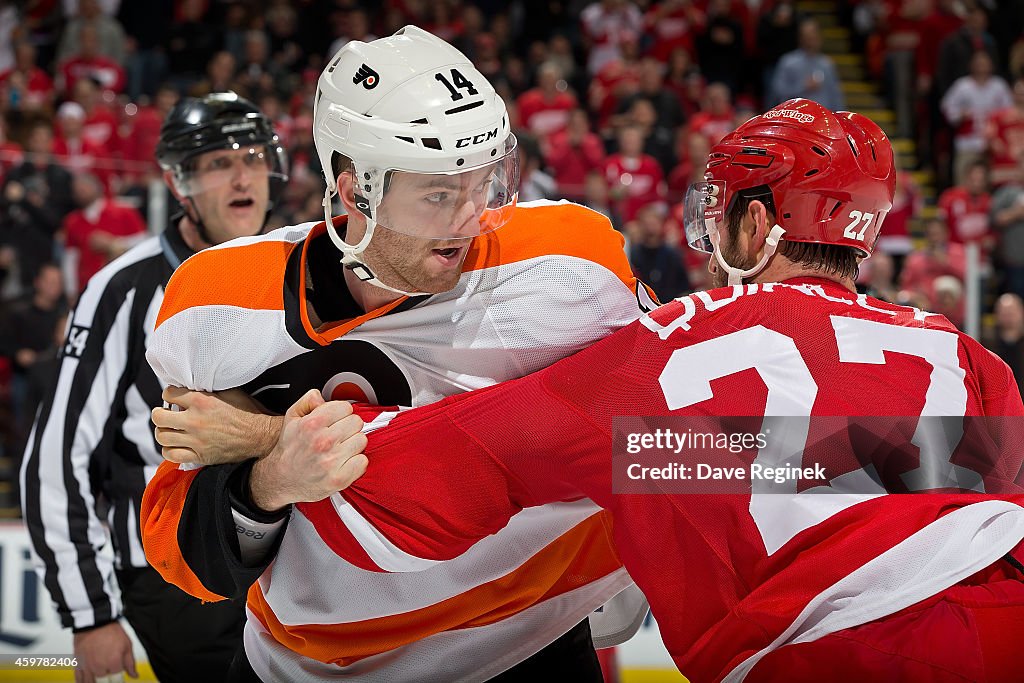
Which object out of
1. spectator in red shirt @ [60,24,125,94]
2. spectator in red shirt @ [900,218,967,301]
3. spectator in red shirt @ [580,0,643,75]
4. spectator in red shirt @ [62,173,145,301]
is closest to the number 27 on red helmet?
spectator in red shirt @ [900,218,967,301]

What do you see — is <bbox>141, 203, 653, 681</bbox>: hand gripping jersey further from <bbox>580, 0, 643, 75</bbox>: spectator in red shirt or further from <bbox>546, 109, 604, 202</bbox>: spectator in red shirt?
<bbox>580, 0, 643, 75</bbox>: spectator in red shirt

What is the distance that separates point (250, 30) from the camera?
12.3m

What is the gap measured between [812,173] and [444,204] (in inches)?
26.2

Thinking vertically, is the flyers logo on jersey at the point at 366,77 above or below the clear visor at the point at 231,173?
above

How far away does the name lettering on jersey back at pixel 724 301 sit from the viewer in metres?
2.04

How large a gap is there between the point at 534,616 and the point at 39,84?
1010cm

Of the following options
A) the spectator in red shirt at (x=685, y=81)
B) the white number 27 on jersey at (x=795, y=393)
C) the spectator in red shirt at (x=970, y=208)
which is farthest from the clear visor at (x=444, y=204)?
the spectator in red shirt at (x=685, y=81)

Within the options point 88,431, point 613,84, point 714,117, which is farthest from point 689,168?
point 88,431

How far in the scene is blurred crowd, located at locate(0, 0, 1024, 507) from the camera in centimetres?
782

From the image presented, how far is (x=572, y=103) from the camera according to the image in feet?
36.5

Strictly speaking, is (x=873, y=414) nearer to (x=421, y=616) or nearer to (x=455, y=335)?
(x=455, y=335)

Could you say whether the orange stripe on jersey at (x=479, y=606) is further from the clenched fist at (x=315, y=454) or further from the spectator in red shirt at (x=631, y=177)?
the spectator in red shirt at (x=631, y=177)

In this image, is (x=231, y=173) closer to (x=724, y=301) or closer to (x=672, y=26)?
(x=724, y=301)

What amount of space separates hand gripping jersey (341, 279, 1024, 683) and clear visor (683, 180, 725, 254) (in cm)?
35
